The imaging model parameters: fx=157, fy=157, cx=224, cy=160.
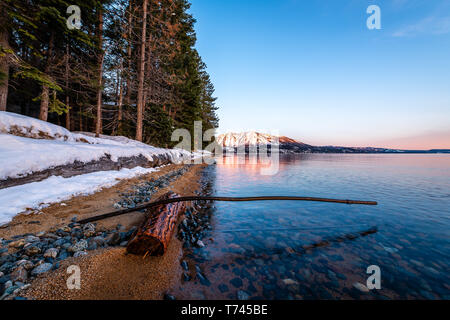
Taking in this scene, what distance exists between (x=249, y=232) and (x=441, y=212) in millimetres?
7578

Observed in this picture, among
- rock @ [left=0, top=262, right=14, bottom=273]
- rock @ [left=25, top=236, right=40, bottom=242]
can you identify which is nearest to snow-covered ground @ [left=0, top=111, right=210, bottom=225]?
rock @ [left=25, top=236, right=40, bottom=242]

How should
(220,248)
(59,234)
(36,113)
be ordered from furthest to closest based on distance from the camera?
(36,113)
(220,248)
(59,234)

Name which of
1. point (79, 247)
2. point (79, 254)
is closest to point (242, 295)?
point (79, 254)

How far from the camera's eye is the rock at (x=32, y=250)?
88.7 inches

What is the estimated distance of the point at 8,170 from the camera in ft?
11.8

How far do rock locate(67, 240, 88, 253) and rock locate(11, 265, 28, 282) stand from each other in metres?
0.49

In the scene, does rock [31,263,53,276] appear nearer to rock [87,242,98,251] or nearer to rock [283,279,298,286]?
rock [87,242,98,251]

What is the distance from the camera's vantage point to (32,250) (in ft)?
7.47

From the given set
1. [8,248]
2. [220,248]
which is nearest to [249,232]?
[220,248]

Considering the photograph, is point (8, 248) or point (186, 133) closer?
point (8, 248)

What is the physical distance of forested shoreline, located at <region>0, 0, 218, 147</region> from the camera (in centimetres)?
757
